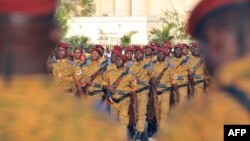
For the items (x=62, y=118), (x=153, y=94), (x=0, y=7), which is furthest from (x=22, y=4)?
(x=153, y=94)

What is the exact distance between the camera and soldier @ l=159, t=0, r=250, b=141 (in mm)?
1863

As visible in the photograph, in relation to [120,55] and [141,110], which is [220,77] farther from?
[141,110]

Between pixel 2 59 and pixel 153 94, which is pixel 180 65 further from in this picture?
pixel 2 59

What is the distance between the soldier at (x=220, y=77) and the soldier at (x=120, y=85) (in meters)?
10.6

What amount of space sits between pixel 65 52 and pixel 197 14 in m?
11.0

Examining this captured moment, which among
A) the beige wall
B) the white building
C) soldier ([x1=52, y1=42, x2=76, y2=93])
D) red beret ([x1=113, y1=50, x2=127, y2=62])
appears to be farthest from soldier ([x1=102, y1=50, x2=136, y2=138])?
the beige wall

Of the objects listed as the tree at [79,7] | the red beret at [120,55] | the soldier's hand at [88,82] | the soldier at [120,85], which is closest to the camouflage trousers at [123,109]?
the soldier at [120,85]

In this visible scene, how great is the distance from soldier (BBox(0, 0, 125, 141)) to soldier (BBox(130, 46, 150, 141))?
35.6 ft

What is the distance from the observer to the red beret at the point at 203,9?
1.93 meters

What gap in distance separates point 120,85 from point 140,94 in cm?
83

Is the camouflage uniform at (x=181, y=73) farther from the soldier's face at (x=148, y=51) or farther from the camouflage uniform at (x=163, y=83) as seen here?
the soldier's face at (x=148, y=51)

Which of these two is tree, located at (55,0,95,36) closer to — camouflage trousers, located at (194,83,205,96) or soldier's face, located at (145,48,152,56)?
soldier's face, located at (145,48,152,56)

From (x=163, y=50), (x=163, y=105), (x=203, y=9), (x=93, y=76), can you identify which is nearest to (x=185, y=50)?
(x=163, y=50)

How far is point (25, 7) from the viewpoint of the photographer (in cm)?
193
